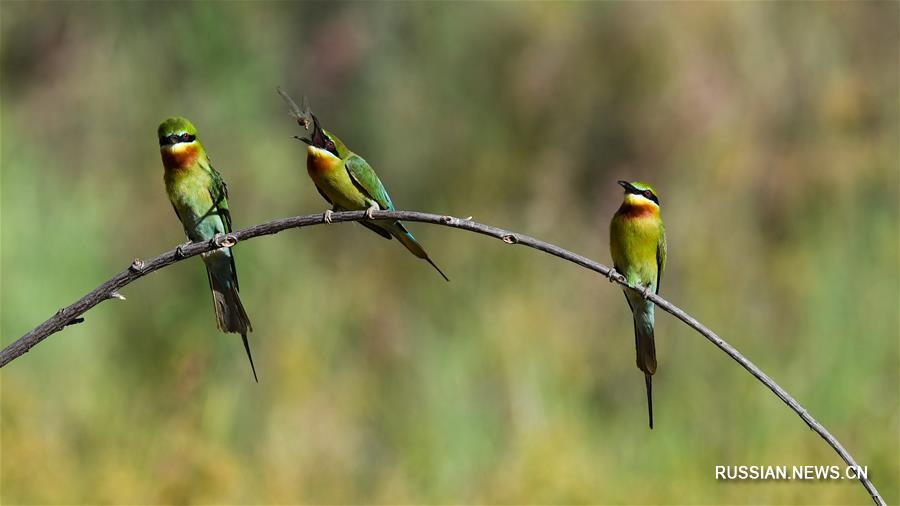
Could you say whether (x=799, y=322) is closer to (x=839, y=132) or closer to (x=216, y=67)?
(x=839, y=132)

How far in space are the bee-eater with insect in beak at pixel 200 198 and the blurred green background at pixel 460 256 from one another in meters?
1.02

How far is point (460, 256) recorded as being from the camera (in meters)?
4.46

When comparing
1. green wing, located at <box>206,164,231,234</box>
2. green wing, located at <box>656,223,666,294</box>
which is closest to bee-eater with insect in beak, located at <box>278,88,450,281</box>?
green wing, located at <box>206,164,231,234</box>

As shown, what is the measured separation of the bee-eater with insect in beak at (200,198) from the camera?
7.77ft

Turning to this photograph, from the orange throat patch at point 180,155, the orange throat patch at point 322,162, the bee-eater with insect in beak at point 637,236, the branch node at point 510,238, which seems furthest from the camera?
the bee-eater with insect in beak at point 637,236

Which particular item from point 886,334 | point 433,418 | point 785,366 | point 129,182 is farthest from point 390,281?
point 886,334

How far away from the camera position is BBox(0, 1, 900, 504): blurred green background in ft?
12.3

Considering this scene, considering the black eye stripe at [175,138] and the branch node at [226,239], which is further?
the black eye stripe at [175,138]

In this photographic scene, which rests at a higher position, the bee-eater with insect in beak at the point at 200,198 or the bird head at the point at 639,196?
the bird head at the point at 639,196

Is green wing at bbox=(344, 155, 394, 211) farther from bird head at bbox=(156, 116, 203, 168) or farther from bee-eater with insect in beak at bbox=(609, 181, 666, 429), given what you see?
bee-eater with insect in beak at bbox=(609, 181, 666, 429)

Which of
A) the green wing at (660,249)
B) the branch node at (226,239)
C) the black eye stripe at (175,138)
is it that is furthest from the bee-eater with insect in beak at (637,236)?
the branch node at (226,239)

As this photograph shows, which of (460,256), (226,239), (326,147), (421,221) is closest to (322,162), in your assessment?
(326,147)

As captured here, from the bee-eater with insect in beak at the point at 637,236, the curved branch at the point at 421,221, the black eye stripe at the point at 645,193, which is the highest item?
the black eye stripe at the point at 645,193

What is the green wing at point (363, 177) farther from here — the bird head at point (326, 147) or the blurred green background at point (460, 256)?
the blurred green background at point (460, 256)
